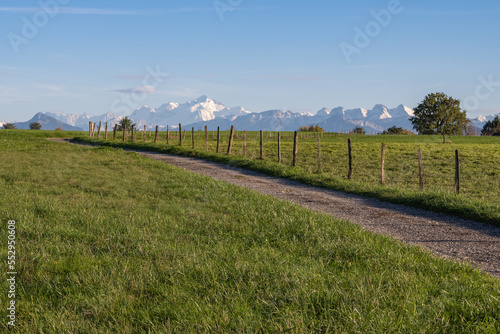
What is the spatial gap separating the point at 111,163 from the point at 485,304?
761 inches

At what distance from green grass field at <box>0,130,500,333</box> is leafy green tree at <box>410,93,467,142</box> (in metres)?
90.1

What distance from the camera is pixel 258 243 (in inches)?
282

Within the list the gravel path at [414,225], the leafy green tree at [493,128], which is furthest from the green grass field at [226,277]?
the leafy green tree at [493,128]

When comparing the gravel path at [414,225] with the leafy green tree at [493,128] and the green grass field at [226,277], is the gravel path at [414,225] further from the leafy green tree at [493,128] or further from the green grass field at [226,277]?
the leafy green tree at [493,128]

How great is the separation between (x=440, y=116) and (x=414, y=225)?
88188 millimetres

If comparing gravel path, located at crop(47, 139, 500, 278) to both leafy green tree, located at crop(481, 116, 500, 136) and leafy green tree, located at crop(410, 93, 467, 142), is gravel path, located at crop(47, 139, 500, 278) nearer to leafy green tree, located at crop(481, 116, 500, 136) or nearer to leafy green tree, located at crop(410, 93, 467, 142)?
leafy green tree, located at crop(410, 93, 467, 142)

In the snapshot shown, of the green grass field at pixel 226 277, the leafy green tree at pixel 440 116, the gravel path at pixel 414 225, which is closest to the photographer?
the green grass field at pixel 226 277

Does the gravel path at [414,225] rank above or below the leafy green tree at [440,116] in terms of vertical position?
below

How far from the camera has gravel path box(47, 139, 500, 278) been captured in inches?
300

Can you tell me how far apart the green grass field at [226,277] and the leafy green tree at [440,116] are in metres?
90.1

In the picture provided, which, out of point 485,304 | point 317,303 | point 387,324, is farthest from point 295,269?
point 485,304

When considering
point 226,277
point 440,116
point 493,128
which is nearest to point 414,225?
point 226,277

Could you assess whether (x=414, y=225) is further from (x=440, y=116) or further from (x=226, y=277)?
(x=440, y=116)

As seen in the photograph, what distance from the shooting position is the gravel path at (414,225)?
7.62 m
